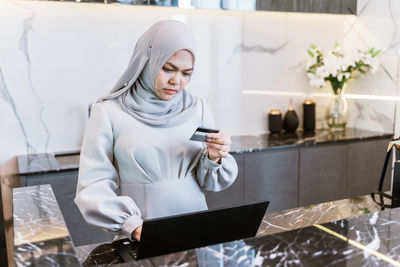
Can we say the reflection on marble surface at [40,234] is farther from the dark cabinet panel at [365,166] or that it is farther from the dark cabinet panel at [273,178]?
the dark cabinet panel at [365,166]

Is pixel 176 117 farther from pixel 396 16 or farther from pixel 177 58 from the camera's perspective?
pixel 396 16

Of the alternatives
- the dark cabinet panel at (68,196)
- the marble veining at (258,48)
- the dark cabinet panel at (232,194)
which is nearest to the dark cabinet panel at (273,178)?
the dark cabinet panel at (232,194)

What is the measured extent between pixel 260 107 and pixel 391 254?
8.93 ft

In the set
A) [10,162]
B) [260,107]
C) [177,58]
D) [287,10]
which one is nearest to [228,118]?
[260,107]

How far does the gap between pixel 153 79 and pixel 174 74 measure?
0.08 meters

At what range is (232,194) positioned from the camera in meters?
2.88

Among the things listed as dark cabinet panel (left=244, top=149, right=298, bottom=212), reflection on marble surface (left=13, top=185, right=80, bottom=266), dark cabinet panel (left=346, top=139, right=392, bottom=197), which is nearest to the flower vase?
dark cabinet panel (left=346, top=139, right=392, bottom=197)

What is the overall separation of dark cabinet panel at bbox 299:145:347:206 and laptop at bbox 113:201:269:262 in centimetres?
205

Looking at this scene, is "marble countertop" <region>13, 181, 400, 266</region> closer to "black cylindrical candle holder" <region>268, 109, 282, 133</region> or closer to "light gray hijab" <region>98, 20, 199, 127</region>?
"light gray hijab" <region>98, 20, 199, 127</region>

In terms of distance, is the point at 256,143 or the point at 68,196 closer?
the point at 68,196

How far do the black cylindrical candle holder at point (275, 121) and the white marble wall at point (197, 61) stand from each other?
8cm

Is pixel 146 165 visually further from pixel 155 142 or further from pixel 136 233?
pixel 136 233

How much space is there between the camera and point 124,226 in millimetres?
1351

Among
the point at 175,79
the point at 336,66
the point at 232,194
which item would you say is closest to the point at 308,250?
the point at 175,79
